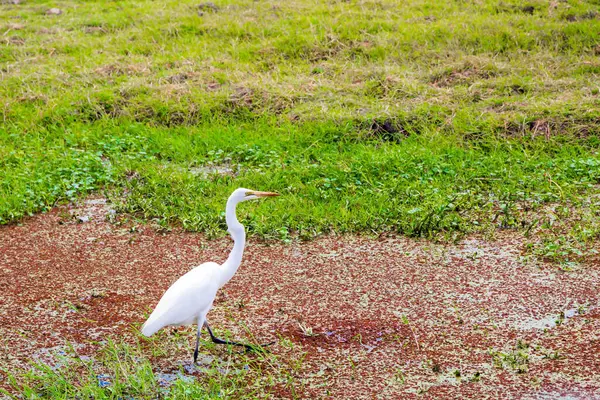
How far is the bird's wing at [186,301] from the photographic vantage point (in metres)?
3.74

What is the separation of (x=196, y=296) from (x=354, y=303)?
42.6 inches

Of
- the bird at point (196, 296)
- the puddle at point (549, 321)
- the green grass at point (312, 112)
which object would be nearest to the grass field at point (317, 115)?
the green grass at point (312, 112)

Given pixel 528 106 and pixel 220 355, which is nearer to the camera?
pixel 220 355

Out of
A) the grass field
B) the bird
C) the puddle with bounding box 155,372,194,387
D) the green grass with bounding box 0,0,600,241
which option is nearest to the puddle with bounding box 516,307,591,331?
the grass field

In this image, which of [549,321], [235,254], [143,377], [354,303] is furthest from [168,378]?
[549,321]

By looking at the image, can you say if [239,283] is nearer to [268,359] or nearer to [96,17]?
[268,359]

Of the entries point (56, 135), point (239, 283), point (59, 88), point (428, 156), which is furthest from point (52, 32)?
point (239, 283)

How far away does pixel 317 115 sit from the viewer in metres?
7.38

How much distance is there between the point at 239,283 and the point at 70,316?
1.00 metres

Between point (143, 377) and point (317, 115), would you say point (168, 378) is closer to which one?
point (143, 377)

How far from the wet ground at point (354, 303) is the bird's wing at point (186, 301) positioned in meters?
0.28

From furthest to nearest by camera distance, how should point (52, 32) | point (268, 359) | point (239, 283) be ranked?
1. point (52, 32)
2. point (239, 283)
3. point (268, 359)

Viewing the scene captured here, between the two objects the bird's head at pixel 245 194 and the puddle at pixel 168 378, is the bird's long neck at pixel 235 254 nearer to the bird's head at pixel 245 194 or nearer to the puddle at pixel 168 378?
the bird's head at pixel 245 194

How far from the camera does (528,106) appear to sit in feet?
23.4
